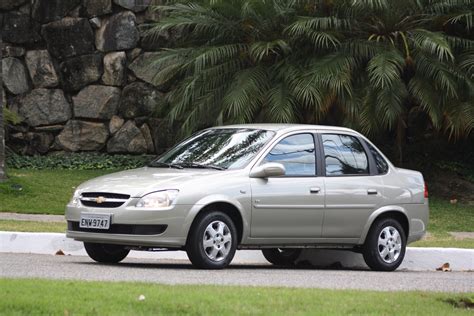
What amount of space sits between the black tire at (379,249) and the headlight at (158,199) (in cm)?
252

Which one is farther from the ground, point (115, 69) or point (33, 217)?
point (115, 69)

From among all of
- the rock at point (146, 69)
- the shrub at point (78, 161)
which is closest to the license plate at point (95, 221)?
the shrub at point (78, 161)

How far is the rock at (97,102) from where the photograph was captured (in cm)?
2253

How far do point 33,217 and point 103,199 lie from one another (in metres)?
5.36

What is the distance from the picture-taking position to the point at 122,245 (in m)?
10.9

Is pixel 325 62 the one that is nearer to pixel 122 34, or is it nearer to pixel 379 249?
pixel 122 34

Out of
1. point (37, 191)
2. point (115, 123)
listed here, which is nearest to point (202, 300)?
point (37, 191)

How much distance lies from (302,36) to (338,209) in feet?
27.3

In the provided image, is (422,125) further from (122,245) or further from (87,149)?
(122,245)

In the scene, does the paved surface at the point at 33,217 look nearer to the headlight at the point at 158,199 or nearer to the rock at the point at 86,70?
the headlight at the point at 158,199

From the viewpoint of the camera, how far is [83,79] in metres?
22.5

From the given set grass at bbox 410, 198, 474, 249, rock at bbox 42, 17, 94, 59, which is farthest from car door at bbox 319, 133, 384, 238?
rock at bbox 42, 17, 94, 59

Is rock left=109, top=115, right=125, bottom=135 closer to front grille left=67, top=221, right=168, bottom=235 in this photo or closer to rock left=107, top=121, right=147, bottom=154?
rock left=107, top=121, right=147, bottom=154

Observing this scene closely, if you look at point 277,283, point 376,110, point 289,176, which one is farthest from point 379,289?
point 376,110
